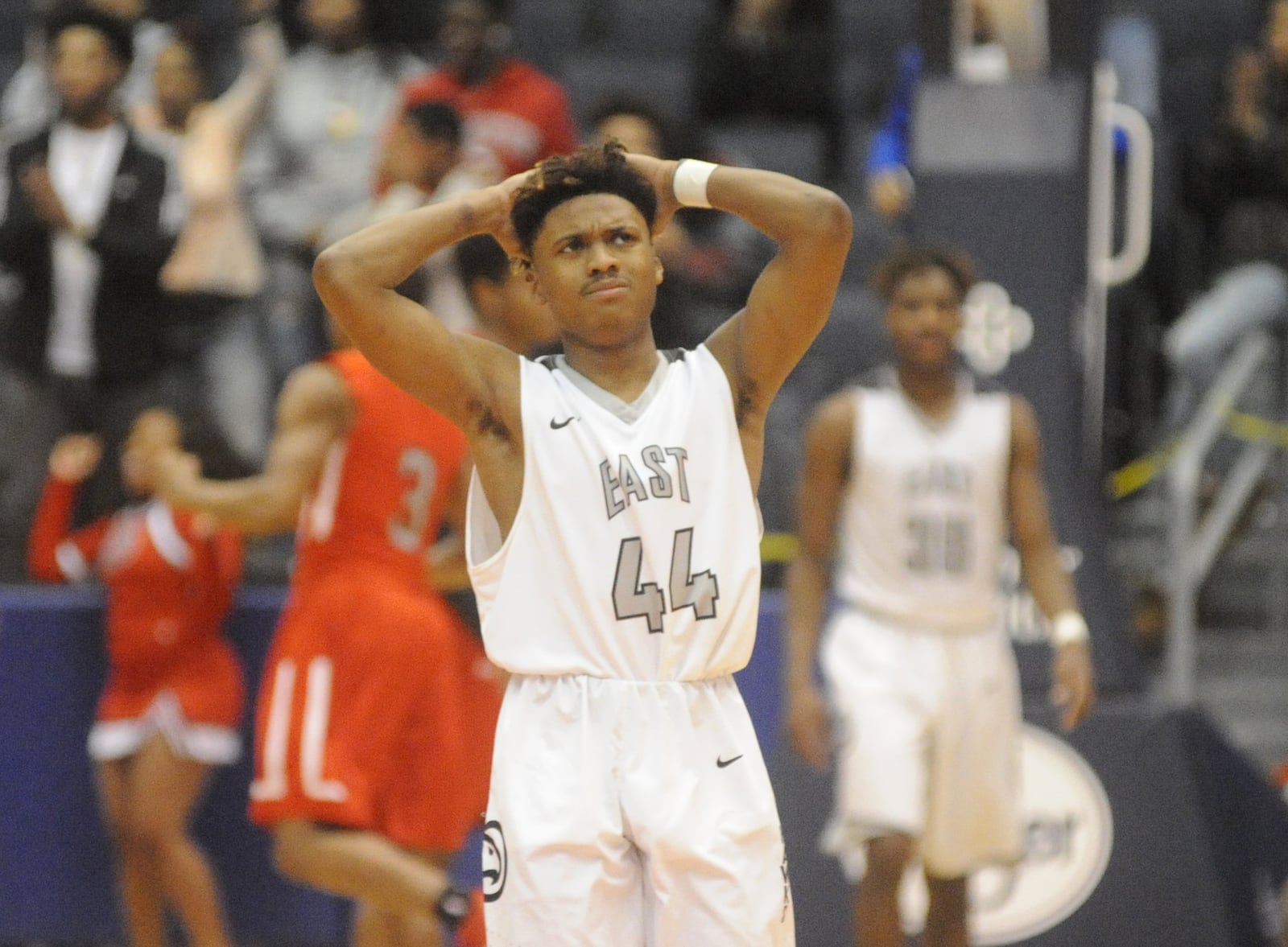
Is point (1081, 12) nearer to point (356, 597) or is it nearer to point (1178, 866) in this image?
point (1178, 866)

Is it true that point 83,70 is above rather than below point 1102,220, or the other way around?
above

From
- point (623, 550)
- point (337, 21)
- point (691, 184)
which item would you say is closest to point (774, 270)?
point (691, 184)

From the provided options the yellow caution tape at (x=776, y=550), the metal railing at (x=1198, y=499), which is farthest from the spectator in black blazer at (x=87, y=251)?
the metal railing at (x=1198, y=499)

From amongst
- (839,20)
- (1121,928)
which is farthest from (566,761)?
(839,20)

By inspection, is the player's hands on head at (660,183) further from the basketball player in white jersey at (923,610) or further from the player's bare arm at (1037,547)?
the player's bare arm at (1037,547)

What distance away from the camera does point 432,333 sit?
11.9ft

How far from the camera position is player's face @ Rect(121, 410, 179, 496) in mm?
5859

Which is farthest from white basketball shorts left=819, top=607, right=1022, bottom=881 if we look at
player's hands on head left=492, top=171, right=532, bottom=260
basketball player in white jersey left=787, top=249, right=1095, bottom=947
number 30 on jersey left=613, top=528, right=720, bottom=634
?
player's hands on head left=492, top=171, right=532, bottom=260

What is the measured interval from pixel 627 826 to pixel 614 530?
0.52 meters

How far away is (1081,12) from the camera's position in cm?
726

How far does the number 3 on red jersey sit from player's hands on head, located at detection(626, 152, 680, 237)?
2.24 meters

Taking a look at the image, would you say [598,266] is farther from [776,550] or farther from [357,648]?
[776,550]

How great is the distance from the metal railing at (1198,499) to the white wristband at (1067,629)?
1697 mm

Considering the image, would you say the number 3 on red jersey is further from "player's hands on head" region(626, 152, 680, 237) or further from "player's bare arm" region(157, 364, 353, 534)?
"player's hands on head" region(626, 152, 680, 237)
